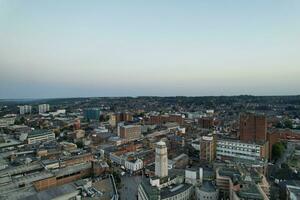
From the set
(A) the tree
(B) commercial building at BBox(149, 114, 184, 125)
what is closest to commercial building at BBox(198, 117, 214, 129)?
(B) commercial building at BBox(149, 114, 184, 125)

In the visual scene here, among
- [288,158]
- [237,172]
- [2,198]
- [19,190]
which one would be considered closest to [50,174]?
[19,190]

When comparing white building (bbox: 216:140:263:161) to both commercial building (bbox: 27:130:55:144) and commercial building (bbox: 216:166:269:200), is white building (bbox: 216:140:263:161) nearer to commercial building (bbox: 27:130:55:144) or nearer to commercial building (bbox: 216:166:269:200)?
commercial building (bbox: 216:166:269:200)

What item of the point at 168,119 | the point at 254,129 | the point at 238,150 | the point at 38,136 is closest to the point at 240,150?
the point at 238,150

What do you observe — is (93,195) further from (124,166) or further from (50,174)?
(124,166)

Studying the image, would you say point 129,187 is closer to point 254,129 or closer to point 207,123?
point 254,129

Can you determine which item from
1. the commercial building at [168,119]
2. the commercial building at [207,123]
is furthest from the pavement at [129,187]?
the commercial building at [168,119]

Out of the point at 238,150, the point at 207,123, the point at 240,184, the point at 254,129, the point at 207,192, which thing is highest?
the point at 254,129
